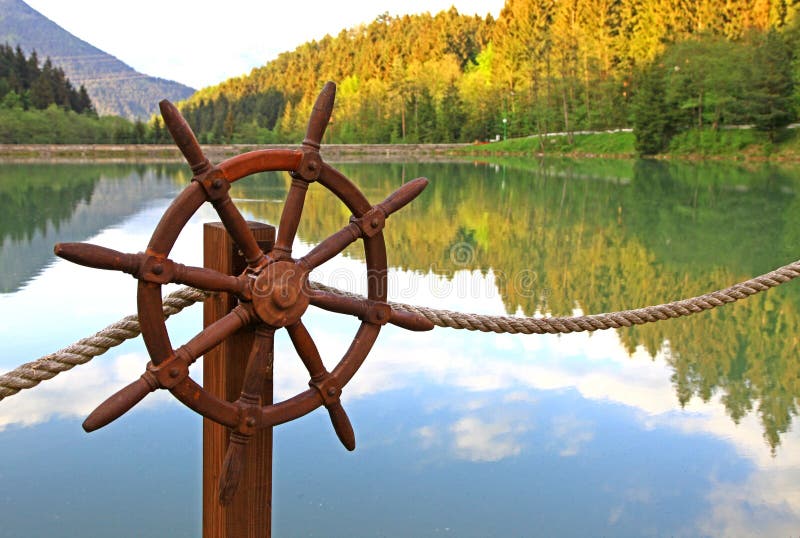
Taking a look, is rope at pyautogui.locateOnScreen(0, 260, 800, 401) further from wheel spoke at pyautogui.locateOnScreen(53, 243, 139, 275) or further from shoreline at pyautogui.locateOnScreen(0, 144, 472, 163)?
shoreline at pyautogui.locateOnScreen(0, 144, 472, 163)

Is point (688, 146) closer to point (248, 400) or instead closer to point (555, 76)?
point (555, 76)

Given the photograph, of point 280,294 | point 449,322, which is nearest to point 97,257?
point 280,294

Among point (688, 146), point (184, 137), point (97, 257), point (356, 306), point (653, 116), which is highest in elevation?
point (653, 116)

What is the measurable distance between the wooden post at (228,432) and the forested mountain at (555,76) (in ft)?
87.4

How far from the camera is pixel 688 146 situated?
93.3 feet

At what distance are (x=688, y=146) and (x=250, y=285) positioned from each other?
29.4 metres

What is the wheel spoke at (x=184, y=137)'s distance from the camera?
1216 millimetres

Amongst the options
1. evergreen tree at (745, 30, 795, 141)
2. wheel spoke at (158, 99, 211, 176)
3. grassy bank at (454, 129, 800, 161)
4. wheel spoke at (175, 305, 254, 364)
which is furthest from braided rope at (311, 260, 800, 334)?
evergreen tree at (745, 30, 795, 141)

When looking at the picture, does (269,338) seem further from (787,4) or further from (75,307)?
(787,4)

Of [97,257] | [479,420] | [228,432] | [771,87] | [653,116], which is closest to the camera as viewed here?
[97,257]

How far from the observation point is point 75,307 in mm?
5789

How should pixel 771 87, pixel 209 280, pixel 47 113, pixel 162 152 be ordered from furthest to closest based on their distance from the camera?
1. pixel 47 113
2. pixel 162 152
3. pixel 771 87
4. pixel 209 280

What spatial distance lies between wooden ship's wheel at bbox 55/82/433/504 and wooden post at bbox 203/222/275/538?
0.18 feet

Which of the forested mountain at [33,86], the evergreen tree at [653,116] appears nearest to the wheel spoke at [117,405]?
the evergreen tree at [653,116]
